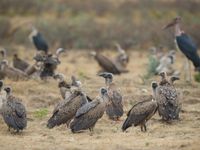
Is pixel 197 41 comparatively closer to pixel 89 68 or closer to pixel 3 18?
pixel 89 68

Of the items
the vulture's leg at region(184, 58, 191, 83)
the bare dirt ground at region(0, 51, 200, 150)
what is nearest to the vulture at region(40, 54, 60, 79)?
the bare dirt ground at region(0, 51, 200, 150)

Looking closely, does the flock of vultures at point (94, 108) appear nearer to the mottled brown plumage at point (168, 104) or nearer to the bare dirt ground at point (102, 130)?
the mottled brown plumage at point (168, 104)

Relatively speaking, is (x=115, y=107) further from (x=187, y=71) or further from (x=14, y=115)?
(x=187, y=71)

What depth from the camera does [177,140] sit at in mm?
11781

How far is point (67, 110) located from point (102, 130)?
0.74 metres

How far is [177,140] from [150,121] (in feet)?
6.71

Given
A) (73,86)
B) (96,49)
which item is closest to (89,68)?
(96,49)

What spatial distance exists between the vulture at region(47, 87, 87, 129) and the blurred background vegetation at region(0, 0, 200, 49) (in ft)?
55.2

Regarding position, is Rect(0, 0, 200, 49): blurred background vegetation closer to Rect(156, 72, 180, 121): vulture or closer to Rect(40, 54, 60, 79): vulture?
Rect(40, 54, 60, 79): vulture

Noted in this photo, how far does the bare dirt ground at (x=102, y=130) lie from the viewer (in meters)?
11.5

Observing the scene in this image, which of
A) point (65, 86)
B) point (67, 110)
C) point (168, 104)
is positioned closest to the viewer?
point (67, 110)

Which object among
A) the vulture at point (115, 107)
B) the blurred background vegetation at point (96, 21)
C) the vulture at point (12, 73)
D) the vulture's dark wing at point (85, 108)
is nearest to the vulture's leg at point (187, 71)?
the vulture at point (12, 73)

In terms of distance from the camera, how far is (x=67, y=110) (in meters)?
13.0

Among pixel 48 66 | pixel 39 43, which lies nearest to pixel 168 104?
pixel 48 66
